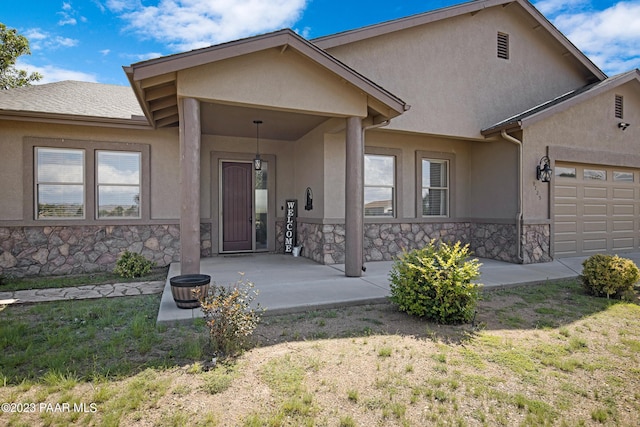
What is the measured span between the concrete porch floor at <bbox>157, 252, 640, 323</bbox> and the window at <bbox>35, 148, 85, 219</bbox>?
2.46 metres

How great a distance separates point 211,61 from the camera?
17.3 feet

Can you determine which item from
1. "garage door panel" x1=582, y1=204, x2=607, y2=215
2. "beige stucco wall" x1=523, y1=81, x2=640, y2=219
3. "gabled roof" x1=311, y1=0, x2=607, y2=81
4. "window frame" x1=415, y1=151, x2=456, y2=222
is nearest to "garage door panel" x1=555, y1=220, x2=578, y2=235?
"garage door panel" x1=582, y1=204, x2=607, y2=215

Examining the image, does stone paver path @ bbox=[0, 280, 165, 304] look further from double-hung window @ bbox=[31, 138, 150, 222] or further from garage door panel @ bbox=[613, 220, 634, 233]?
garage door panel @ bbox=[613, 220, 634, 233]

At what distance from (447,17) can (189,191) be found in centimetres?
745

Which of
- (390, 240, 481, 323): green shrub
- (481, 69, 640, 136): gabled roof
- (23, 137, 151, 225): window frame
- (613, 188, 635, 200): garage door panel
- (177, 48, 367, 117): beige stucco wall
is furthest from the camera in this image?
(613, 188, 635, 200): garage door panel

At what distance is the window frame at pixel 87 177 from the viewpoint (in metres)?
7.43

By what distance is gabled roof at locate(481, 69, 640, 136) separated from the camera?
27.0 feet

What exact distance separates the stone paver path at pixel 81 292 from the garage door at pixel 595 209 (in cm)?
938

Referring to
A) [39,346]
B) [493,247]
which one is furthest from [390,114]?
[39,346]

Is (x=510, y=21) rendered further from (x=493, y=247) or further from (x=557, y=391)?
(x=557, y=391)

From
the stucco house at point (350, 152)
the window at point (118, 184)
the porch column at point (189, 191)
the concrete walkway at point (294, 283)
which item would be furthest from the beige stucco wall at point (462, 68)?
the window at point (118, 184)

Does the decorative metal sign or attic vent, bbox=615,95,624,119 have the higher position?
attic vent, bbox=615,95,624,119

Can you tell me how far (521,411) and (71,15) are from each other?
52.8ft

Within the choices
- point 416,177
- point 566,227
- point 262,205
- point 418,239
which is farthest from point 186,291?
point 566,227
